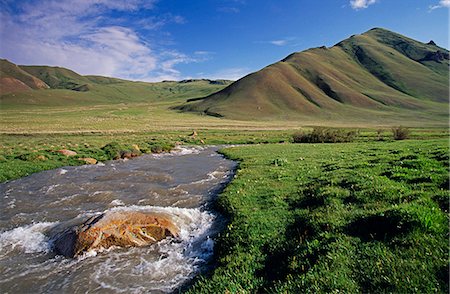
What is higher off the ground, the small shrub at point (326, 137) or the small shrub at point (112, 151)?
the small shrub at point (326, 137)

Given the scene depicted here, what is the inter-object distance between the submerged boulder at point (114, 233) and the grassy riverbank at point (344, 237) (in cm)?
336

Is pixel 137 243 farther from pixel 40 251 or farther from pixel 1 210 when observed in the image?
pixel 1 210

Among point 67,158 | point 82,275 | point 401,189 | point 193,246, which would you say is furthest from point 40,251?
point 67,158

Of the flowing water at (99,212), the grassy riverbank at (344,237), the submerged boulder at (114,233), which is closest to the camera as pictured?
the grassy riverbank at (344,237)

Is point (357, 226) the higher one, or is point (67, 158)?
point (357, 226)

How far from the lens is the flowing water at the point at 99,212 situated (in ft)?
33.4

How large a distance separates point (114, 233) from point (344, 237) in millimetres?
9873

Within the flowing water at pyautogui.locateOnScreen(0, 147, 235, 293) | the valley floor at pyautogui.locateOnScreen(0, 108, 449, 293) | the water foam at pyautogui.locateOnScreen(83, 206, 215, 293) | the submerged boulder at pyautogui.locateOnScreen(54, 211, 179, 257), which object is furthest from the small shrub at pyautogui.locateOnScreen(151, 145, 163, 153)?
the water foam at pyautogui.locateOnScreen(83, 206, 215, 293)

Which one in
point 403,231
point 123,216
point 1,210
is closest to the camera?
point 403,231

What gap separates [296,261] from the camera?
28.1 feet

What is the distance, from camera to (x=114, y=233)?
12.8m

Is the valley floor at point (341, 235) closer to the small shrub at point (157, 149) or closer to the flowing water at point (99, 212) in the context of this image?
the flowing water at point (99, 212)

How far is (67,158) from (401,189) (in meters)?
35.9

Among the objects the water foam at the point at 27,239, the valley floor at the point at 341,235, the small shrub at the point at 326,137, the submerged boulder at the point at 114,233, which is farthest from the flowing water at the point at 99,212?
the small shrub at the point at 326,137
